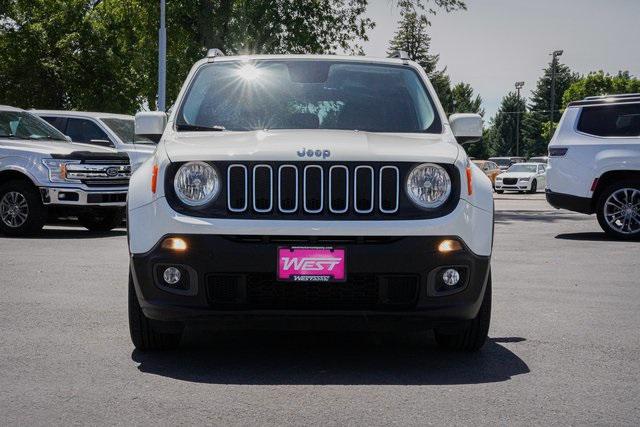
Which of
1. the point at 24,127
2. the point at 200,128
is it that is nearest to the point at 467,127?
the point at 200,128

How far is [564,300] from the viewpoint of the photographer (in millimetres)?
8711

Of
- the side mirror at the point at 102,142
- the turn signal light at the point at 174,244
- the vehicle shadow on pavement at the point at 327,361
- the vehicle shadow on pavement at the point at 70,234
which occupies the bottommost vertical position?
the vehicle shadow on pavement at the point at 70,234

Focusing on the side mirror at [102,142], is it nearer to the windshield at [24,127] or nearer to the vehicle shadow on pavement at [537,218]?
the windshield at [24,127]

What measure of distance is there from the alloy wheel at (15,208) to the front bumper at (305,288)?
Answer: 31.8ft

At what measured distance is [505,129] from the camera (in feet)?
488

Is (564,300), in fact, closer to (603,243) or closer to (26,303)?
(26,303)

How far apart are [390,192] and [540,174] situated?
46047 millimetres

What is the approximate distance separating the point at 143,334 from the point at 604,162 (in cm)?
1037

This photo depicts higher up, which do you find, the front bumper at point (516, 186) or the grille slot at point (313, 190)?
the grille slot at point (313, 190)

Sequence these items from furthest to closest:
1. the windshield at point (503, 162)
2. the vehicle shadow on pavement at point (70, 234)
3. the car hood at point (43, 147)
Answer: the windshield at point (503, 162)
the vehicle shadow on pavement at point (70, 234)
the car hood at point (43, 147)

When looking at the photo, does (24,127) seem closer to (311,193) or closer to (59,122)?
(59,122)

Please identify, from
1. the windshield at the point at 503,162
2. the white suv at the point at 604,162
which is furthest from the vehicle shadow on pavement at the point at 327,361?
the windshield at the point at 503,162

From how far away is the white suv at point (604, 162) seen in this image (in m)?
14.9

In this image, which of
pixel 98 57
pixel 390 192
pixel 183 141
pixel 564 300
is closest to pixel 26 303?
pixel 183 141
